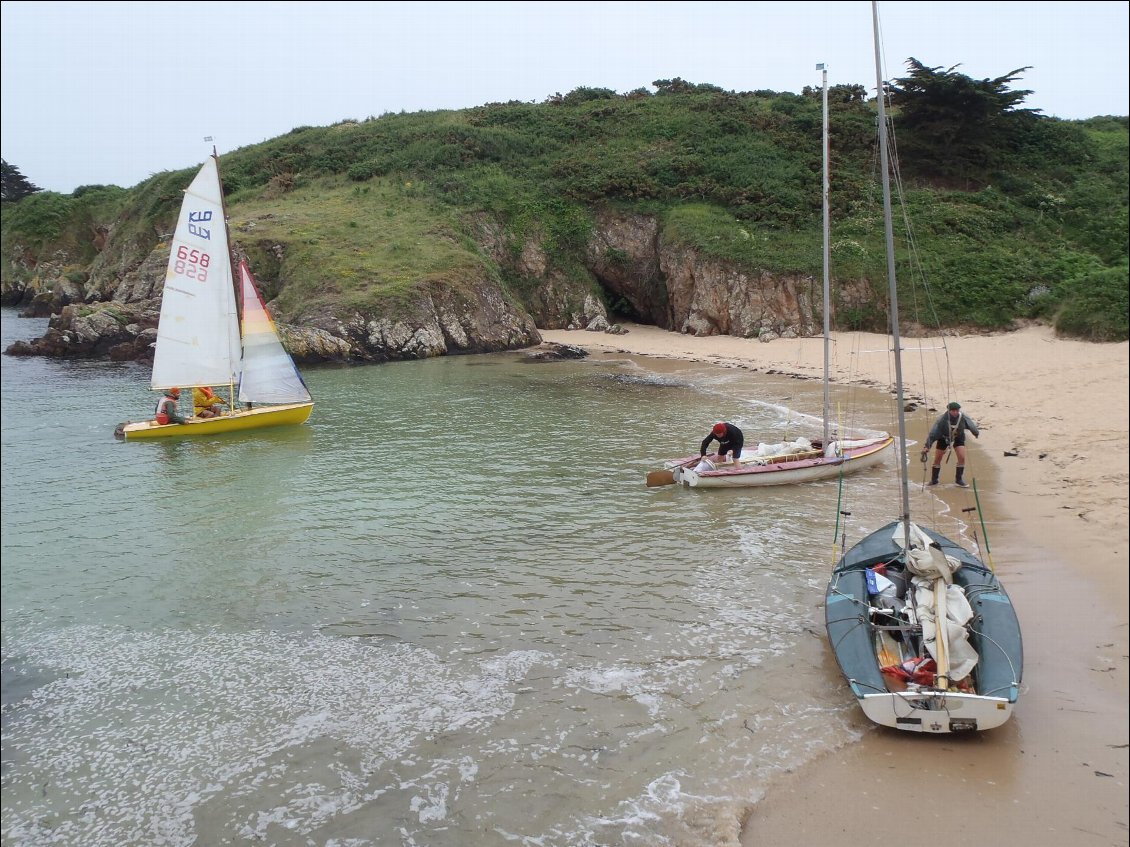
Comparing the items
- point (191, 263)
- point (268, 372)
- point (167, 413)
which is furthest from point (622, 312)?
point (167, 413)

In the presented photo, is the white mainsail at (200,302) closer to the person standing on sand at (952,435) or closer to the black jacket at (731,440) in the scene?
the black jacket at (731,440)

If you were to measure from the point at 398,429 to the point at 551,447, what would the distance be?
555 cm

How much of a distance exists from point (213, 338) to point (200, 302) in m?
1.17

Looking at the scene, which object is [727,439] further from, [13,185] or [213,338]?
[13,185]

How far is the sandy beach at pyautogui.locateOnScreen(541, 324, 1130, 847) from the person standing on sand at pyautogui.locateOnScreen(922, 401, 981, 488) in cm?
47

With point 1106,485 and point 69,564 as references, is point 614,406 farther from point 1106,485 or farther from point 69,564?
point 69,564

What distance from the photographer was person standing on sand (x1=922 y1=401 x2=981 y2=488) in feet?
50.9

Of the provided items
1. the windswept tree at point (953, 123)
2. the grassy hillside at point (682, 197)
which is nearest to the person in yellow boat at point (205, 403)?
the grassy hillside at point (682, 197)

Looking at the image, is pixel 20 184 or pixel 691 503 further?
pixel 20 184

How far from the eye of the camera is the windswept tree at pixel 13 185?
8844cm

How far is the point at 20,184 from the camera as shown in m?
89.7

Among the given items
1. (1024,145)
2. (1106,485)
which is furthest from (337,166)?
(1106,485)

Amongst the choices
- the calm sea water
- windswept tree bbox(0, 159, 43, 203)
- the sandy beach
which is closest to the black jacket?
the calm sea water

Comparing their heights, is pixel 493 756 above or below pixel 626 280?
below
